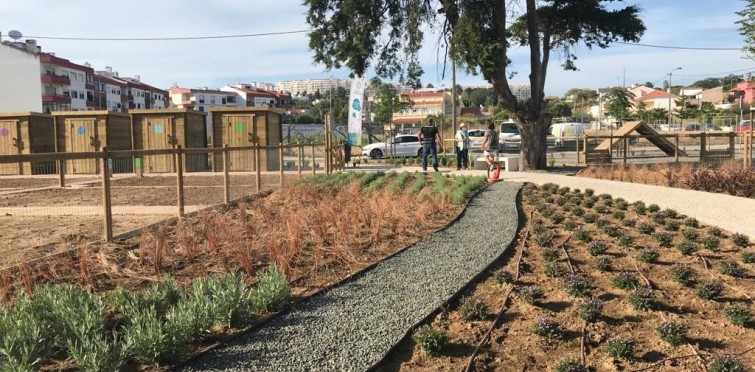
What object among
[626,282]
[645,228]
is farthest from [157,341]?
[645,228]

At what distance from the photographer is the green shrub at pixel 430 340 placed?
13.9 feet

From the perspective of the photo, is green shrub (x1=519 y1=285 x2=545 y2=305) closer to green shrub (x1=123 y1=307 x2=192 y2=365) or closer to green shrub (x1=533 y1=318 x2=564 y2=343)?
green shrub (x1=533 y1=318 x2=564 y2=343)

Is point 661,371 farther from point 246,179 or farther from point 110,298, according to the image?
point 246,179

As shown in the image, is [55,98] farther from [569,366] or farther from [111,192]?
[569,366]

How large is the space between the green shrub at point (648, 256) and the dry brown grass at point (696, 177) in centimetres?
824

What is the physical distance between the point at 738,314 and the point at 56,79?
264 feet

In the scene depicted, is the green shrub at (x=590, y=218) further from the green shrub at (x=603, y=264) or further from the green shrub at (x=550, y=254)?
the green shrub at (x=603, y=264)

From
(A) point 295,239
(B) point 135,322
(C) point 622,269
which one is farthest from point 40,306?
(C) point 622,269

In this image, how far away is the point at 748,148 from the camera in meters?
19.1

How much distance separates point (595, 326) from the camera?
4719 millimetres

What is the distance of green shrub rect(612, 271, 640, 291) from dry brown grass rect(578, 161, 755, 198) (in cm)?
950

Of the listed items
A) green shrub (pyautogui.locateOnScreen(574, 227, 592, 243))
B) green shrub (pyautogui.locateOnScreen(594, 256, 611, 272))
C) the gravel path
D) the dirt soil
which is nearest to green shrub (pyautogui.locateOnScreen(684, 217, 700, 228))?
green shrub (pyautogui.locateOnScreen(574, 227, 592, 243))

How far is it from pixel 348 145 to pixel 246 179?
7611 millimetres

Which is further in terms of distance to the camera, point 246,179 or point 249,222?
point 246,179
